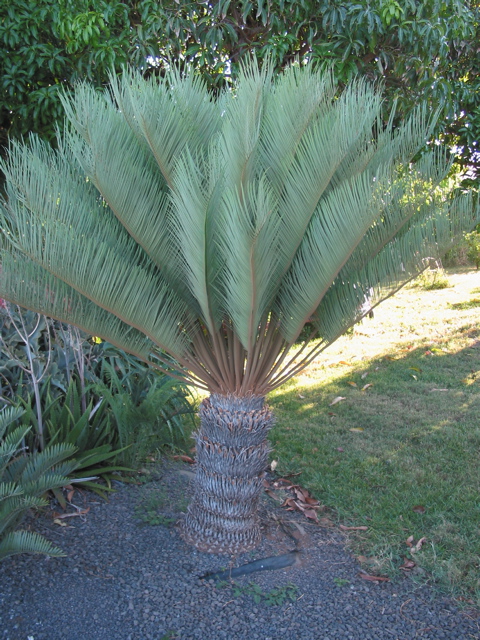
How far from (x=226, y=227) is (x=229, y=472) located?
1.40m

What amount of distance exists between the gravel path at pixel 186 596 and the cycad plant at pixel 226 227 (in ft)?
0.99

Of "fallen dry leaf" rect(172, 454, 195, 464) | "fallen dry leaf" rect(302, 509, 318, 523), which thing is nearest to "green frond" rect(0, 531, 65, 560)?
"fallen dry leaf" rect(302, 509, 318, 523)

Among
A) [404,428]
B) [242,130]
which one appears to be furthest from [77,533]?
[404,428]

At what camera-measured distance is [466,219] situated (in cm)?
278

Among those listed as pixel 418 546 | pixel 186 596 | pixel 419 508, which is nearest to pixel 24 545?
pixel 186 596

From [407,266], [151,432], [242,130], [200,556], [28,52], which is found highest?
[28,52]

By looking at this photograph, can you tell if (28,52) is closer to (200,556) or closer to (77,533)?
(77,533)

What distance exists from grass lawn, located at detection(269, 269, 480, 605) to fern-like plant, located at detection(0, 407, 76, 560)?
1764 mm

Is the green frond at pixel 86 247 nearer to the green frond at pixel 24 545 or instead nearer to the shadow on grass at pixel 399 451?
the green frond at pixel 24 545

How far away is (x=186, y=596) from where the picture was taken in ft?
9.55

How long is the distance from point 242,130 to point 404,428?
3.73 metres

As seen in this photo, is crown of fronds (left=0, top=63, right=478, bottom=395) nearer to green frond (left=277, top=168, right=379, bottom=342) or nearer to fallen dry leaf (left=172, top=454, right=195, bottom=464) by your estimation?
green frond (left=277, top=168, right=379, bottom=342)

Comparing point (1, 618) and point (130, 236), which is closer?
point (1, 618)

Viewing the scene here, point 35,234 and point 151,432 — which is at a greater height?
point 35,234
